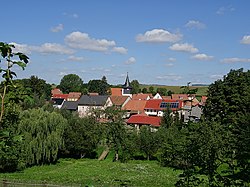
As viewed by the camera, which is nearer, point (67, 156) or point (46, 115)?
point (46, 115)

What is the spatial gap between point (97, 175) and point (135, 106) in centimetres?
4095

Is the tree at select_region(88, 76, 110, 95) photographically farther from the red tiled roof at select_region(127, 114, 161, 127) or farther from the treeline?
the treeline

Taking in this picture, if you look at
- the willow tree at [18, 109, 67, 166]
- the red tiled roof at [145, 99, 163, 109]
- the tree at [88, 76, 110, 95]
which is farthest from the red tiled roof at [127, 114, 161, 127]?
the tree at [88, 76, 110, 95]

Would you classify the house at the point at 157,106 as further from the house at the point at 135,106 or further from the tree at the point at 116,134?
the tree at the point at 116,134

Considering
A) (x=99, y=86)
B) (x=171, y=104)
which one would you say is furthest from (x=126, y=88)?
(x=171, y=104)

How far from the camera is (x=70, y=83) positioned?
11919 centimetres

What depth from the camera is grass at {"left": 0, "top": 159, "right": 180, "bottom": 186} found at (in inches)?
870

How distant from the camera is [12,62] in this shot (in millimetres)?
2447

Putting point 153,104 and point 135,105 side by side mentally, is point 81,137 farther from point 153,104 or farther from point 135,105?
point 135,105

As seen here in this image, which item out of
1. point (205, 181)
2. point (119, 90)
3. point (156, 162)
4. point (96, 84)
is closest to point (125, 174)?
point (156, 162)

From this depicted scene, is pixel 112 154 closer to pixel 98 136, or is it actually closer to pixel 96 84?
pixel 98 136

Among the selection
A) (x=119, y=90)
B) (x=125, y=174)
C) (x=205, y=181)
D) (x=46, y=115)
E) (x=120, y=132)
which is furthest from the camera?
(x=119, y=90)

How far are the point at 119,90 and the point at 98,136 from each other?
61.4 metres

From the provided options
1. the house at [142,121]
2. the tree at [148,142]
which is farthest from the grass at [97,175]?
the house at [142,121]
